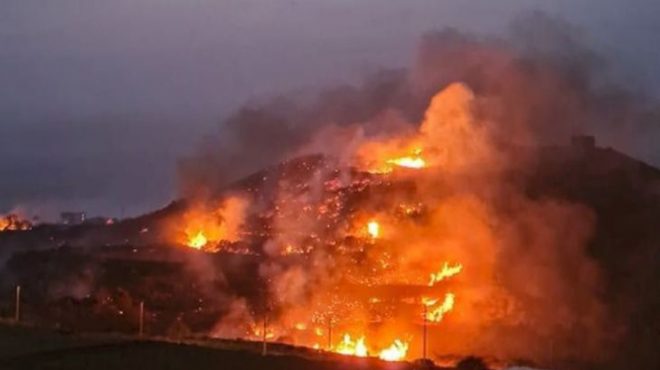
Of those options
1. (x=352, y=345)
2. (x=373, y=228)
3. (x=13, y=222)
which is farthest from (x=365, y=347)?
(x=13, y=222)

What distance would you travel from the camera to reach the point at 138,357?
26406 millimetres

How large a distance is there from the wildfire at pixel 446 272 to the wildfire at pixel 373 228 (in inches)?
237

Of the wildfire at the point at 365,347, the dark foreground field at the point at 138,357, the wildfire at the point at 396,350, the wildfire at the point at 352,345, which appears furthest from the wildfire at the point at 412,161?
the dark foreground field at the point at 138,357

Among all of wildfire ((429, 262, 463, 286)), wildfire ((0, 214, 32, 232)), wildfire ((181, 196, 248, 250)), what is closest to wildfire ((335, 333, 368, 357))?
wildfire ((429, 262, 463, 286))

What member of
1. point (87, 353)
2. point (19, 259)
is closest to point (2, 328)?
point (87, 353)

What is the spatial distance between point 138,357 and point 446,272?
2654cm

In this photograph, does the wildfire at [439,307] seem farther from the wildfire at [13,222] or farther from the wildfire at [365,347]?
the wildfire at [13,222]

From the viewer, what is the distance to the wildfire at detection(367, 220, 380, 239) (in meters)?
56.3

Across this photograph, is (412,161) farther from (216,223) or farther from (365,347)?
(365,347)

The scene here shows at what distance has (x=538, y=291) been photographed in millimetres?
49906

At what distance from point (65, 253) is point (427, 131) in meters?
22.7

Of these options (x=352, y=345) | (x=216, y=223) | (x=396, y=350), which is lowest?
(x=396, y=350)

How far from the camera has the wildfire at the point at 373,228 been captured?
2218 inches

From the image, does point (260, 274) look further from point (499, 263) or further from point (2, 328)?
point (2, 328)
